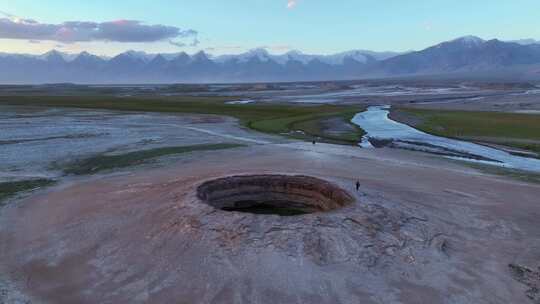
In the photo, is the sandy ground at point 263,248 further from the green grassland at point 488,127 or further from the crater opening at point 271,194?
the green grassland at point 488,127

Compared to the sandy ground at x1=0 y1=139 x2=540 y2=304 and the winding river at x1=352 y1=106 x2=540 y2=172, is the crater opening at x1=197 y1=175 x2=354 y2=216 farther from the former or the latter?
the winding river at x1=352 y1=106 x2=540 y2=172

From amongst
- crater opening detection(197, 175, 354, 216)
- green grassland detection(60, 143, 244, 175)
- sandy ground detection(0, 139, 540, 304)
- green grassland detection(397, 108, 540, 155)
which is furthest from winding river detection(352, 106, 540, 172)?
crater opening detection(197, 175, 354, 216)

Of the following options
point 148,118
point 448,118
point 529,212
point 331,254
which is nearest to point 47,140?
point 148,118

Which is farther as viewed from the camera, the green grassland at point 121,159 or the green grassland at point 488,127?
the green grassland at point 488,127

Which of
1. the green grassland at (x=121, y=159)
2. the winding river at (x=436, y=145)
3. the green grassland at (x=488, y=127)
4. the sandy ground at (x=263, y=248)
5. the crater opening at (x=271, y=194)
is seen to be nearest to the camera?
the sandy ground at (x=263, y=248)

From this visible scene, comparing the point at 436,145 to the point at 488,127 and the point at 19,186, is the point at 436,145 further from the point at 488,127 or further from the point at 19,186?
the point at 19,186

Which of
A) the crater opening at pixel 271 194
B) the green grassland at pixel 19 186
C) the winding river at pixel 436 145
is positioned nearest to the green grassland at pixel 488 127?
the winding river at pixel 436 145
